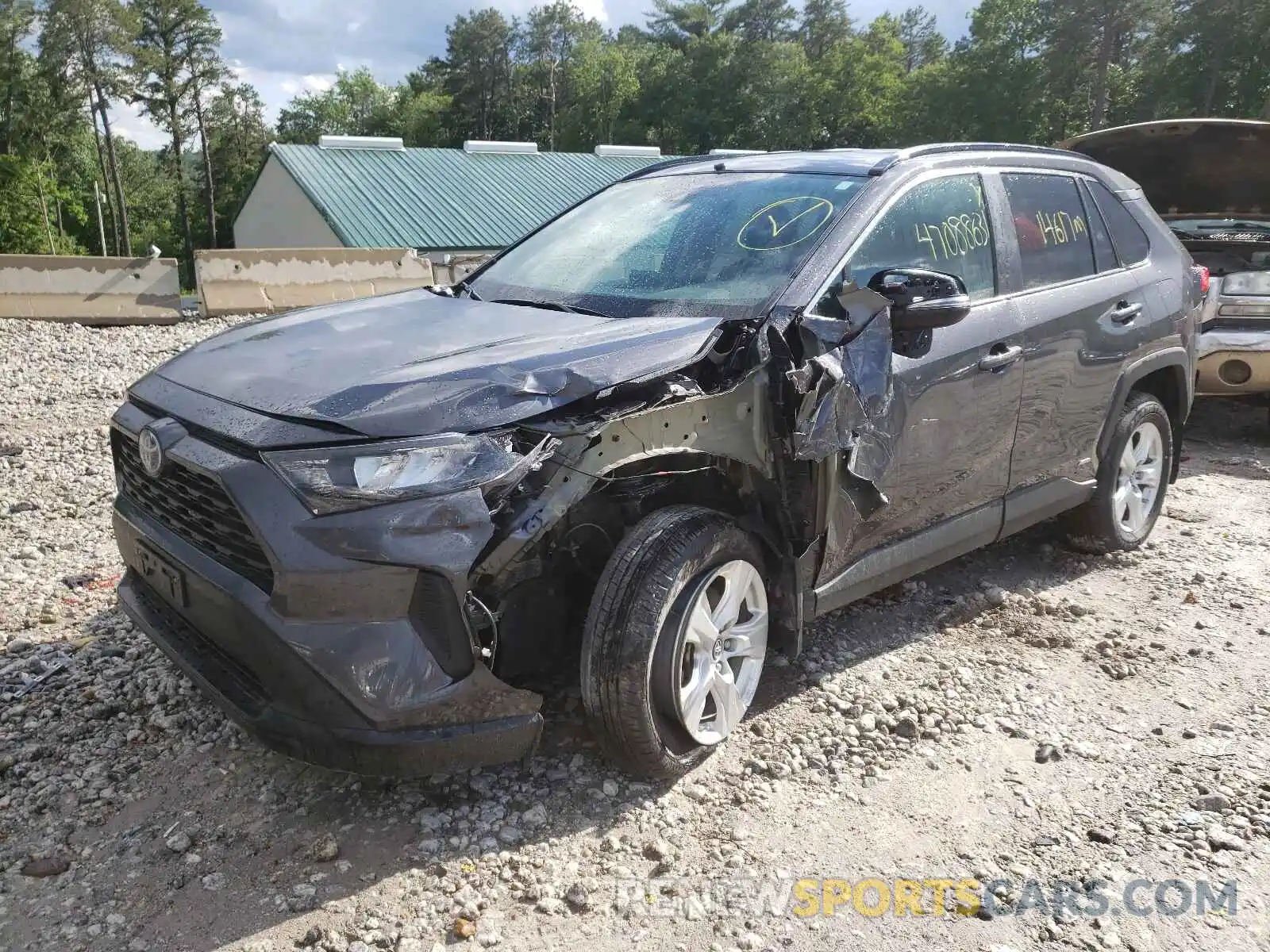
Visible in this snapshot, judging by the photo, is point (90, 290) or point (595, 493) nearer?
point (595, 493)

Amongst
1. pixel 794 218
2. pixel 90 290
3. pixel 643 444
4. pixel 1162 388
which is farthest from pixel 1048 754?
pixel 90 290

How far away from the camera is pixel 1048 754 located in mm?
3117

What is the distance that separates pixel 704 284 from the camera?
10.4ft

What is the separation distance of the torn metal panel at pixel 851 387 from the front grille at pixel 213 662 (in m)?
1.66

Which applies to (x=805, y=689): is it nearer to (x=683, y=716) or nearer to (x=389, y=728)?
(x=683, y=716)

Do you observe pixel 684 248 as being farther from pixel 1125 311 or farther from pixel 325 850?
pixel 325 850

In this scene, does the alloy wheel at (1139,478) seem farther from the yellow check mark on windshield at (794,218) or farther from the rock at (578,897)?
the rock at (578,897)

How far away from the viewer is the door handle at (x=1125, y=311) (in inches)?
163

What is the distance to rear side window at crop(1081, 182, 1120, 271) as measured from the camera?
4.21 m

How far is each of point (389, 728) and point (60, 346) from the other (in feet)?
32.5

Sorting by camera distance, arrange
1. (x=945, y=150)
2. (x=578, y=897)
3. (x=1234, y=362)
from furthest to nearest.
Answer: (x=1234, y=362) → (x=945, y=150) → (x=578, y=897)

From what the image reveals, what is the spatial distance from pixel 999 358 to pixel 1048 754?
1.42 m

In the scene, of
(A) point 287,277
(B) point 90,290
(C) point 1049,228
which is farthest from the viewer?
(A) point 287,277

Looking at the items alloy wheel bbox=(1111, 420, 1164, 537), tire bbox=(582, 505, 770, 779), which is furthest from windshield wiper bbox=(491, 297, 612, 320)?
alloy wheel bbox=(1111, 420, 1164, 537)
